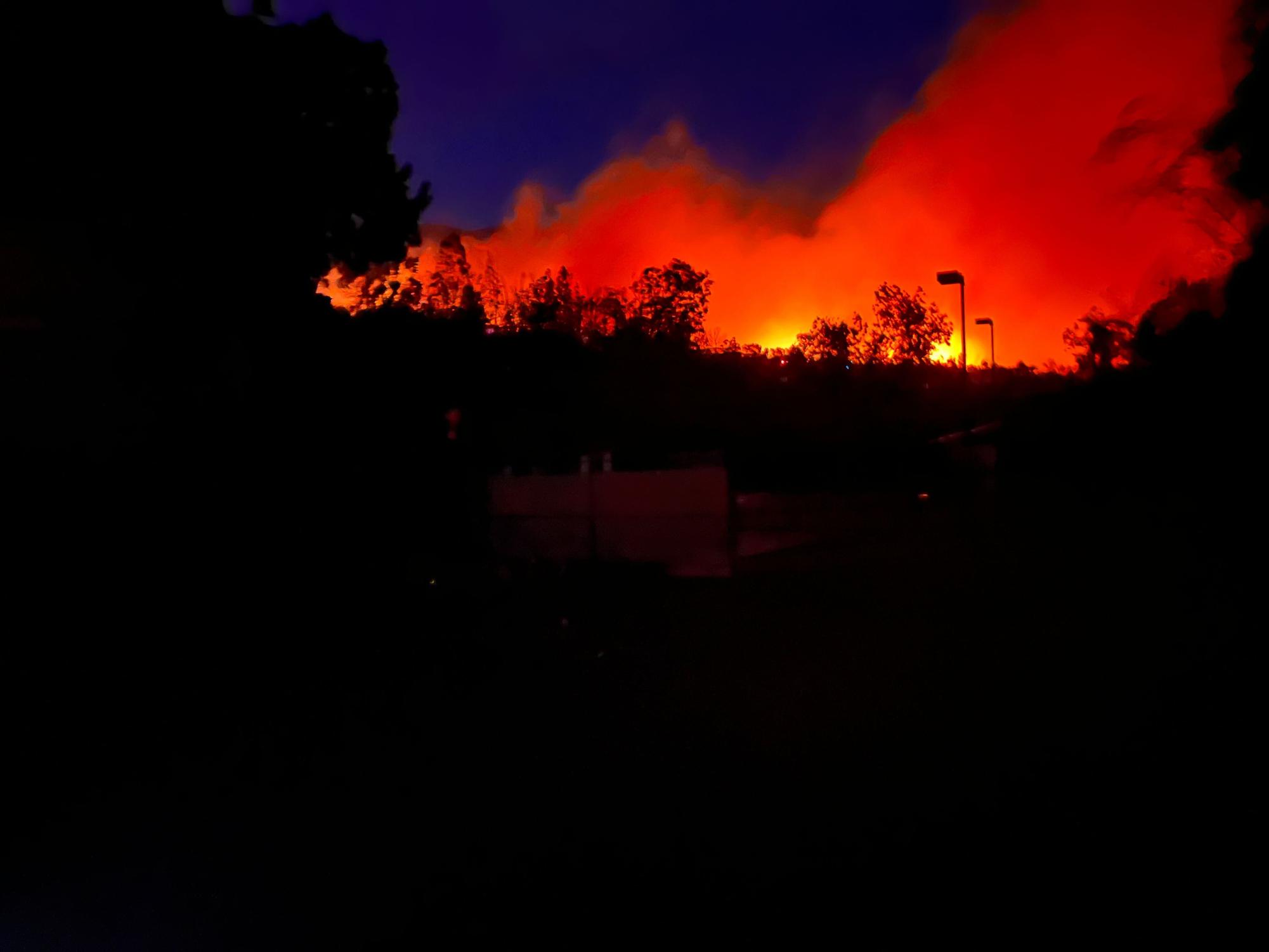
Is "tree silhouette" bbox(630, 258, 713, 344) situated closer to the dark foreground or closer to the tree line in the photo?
the tree line

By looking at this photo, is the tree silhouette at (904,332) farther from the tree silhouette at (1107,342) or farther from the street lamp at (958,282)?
the tree silhouette at (1107,342)

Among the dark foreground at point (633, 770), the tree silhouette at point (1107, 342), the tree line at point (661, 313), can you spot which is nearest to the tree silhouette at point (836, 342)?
the tree line at point (661, 313)

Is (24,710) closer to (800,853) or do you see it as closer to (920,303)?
(800,853)

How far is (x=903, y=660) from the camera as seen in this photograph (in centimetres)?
788

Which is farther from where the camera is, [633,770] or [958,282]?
[958,282]

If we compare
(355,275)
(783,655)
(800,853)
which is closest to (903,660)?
(783,655)

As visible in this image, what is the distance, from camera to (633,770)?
5.42 m

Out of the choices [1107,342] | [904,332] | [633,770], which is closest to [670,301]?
[904,332]

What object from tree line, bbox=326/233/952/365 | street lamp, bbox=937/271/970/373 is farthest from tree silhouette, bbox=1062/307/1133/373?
tree line, bbox=326/233/952/365

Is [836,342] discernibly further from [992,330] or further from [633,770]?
[633,770]

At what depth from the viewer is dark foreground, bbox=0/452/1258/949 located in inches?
149

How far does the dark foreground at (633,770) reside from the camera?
3.77m

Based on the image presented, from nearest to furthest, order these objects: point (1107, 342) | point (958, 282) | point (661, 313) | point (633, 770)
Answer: point (633, 770), point (1107, 342), point (958, 282), point (661, 313)

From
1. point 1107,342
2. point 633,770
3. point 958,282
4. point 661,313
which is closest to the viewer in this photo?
point 633,770
